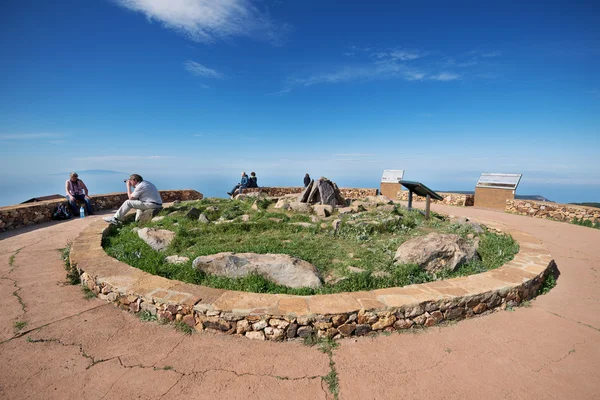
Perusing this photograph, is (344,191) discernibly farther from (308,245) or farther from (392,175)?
(308,245)

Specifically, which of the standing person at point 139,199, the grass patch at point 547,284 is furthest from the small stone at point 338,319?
the standing person at point 139,199

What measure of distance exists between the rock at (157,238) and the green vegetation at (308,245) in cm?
13

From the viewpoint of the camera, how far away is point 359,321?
10.8 feet

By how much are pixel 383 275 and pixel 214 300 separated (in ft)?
8.23

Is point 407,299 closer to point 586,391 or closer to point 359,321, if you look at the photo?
point 359,321

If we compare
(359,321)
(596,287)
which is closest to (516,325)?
(359,321)

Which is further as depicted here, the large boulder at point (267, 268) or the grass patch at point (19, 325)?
the large boulder at point (267, 268)

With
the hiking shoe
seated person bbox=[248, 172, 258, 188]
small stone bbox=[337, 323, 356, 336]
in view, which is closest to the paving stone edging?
small stone bbox=[337, 323, 356, 336]

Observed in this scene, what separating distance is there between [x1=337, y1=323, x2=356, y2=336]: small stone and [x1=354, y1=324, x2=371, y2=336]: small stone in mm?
50

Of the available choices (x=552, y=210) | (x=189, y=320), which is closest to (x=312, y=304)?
(x=189, y=320)

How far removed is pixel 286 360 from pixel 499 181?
15.2 meters

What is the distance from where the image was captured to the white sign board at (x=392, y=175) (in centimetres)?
1798

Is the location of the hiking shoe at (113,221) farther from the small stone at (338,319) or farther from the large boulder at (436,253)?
the large boulder at (436,253)

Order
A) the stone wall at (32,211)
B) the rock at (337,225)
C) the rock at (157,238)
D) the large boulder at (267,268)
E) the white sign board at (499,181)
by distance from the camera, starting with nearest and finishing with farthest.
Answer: the large boulder at (267,268), the rock at (157,238), the rock at (337,225), the stone wall at (32,211), the white sign board at (499,181)
